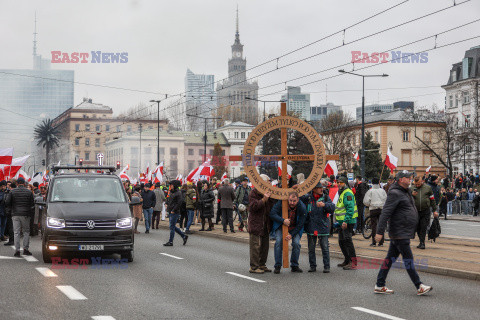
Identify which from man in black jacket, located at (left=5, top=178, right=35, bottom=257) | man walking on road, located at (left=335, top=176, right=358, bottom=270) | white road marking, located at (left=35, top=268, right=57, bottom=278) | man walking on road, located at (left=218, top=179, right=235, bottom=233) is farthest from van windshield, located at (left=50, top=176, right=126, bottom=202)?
man walking on road, located at (left=218, top=179, right=235, bottom=233)

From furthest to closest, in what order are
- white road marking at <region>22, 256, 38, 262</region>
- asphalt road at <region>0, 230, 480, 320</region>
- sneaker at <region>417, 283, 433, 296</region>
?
1. white road marking at <region>22, 256, 38, 262</region>
2. sneaker at <region>417, 283, 433, 296</region>
3. asphalt road at <region>0, 230, 480, 320</region>

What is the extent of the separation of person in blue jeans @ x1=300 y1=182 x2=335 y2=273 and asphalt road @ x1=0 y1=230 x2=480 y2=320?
1.49 feet

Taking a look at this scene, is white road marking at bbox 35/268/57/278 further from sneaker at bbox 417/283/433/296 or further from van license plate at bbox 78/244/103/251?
sneaker at bbox 417/283/433/296

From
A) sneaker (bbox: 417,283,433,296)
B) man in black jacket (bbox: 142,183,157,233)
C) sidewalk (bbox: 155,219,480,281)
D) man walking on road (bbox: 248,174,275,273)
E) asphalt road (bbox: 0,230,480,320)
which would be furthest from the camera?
man in black jacket (bbox: 142,183,157,233)

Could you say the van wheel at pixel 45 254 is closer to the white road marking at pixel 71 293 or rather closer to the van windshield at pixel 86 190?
the van windshield at pixel 86 190

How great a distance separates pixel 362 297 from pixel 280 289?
135 cm

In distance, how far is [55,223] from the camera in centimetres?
1374

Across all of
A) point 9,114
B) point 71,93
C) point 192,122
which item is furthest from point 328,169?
point 71,93

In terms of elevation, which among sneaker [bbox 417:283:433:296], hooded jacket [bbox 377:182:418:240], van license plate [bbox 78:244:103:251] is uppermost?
hooded jacket [bbox 377:182:418:240]

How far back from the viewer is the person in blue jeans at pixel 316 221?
42.8 ft

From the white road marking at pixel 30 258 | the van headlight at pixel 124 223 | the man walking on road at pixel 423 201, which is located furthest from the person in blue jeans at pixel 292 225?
the white road marking at pixel 30 258

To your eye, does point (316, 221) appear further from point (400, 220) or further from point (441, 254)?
point (441, 254)

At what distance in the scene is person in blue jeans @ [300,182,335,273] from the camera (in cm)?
1305

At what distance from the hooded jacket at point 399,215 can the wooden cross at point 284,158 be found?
8.91ft
